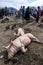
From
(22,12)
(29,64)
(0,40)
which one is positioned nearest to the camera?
(29,64)

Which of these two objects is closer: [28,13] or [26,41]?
[26,41]

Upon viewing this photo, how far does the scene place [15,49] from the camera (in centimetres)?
1151

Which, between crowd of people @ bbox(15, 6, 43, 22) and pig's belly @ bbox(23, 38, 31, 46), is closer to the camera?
pig's belly @ bbox(23, 38, 31, 46)

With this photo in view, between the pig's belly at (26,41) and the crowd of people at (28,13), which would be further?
the crowd of people at (28,13)

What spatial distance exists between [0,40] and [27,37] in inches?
93.3

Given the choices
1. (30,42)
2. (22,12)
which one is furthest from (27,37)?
(22,12)

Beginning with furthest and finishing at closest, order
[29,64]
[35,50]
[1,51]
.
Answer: [1,51], [35,50], [29,64]

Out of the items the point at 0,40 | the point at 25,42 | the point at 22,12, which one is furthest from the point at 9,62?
the point at 22,12

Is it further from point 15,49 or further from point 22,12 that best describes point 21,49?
point 22,12

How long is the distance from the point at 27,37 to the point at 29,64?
324cm

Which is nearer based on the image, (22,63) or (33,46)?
(22,63)

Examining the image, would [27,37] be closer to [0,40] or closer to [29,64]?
[0,40]

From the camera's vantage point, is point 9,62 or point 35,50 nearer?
point 9,62

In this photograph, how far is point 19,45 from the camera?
11.8 meters
